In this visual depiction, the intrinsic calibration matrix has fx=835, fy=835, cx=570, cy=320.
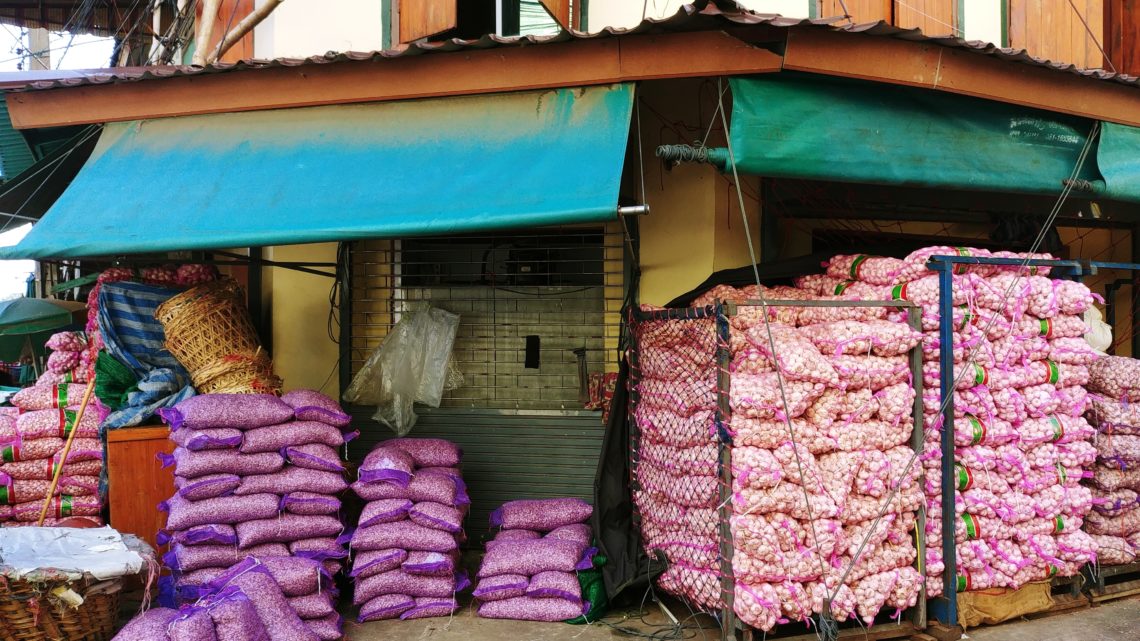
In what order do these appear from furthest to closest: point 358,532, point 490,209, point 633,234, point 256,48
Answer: point 256,48
point 633,234
point 358,532
point 490,209

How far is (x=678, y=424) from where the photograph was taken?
5.13 m

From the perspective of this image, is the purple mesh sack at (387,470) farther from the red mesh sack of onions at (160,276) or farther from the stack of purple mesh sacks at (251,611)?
the red mesh sack of onions at (160,276)

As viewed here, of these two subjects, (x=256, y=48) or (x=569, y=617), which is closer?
(x=569, y=617)

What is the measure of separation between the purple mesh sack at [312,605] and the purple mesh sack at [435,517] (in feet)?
2.42

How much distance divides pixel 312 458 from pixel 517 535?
1460 mm

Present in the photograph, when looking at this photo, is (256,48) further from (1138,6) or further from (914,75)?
(1138,6)

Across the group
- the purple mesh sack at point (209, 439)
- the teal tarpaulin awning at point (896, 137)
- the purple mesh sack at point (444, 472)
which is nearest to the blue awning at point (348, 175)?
the teal tarpaulin awning at point (896, 137)

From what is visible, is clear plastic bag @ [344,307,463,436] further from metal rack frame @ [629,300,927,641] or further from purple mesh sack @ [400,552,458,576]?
metal rack frame @ [629,300,927,641]

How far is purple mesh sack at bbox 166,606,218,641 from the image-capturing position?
4.04m

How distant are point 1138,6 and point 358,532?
29.5ft

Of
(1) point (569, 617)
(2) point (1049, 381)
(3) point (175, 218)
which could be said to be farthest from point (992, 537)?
(3) point (175, 218)

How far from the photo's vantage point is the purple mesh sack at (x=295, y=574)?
16.2 feet

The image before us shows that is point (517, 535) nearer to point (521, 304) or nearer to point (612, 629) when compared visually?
point (612, 629)

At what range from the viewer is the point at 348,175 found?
202 inches
